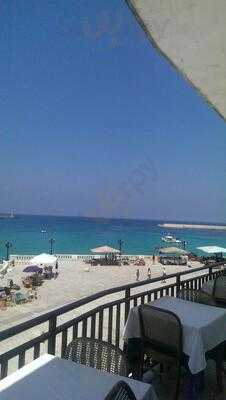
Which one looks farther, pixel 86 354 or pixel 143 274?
pixel 143 274

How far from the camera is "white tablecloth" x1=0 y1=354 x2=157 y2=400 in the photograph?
165 cm

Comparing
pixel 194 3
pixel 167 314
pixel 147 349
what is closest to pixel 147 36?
pixel 194 3

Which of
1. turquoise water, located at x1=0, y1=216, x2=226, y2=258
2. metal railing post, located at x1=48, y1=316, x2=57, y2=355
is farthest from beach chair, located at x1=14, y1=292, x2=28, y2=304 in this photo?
turquoise water, located at x1=0, y1=216, x2=226, y2=258

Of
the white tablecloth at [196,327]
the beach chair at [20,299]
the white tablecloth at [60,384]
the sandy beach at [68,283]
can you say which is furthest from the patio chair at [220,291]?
the beach chair at [20,299]

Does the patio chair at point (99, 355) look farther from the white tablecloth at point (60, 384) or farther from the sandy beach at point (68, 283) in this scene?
the sandy beach at point (68, 283)

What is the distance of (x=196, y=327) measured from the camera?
2867mm

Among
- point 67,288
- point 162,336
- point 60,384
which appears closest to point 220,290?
point 162,336

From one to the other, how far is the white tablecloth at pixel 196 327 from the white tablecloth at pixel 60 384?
3.59 feet

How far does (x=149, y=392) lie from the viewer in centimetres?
176

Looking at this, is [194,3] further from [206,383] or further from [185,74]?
[206,383]

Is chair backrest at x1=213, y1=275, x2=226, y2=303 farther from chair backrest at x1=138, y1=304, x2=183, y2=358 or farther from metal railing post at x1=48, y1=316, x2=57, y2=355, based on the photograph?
metal railing post at x1=48, y1=316, x2=57, y2=355

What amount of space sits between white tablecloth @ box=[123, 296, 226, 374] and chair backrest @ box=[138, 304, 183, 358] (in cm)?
9

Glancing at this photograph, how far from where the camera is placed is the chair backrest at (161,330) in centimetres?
280

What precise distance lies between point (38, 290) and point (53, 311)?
57.0 feet
